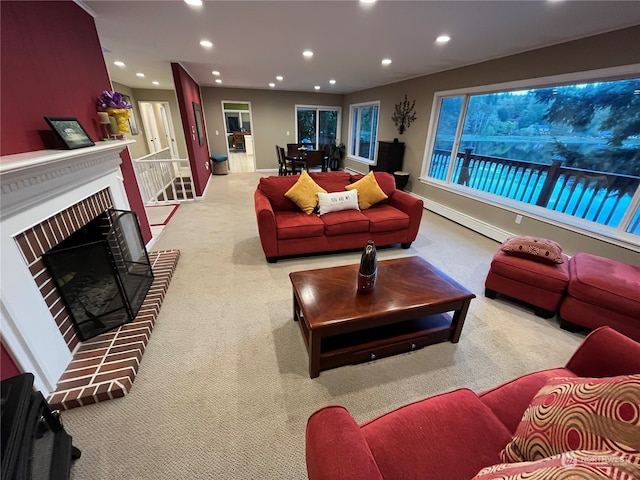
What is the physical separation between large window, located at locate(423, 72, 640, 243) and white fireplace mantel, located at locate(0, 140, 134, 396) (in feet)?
15.1

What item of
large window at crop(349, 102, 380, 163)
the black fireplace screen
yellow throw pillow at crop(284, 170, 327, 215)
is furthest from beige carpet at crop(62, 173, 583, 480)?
large window at crop(349, 102, 380, 163)

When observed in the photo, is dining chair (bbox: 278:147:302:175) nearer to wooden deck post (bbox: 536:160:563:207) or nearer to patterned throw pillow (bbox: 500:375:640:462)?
wooden deck post (bbox: 536:160:563:207)

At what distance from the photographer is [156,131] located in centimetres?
791

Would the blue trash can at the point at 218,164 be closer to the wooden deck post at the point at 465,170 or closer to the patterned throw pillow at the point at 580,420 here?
the wooden deck post at the point at 465,170

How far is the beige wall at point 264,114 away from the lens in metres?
7.42

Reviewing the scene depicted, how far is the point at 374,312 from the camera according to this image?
5.07 ft

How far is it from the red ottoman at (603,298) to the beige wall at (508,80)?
2.82 feet

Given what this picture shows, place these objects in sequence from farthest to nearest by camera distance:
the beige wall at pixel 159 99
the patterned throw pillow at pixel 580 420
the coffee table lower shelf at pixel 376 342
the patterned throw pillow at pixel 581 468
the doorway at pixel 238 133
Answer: the doorway at pixel 238 133
the beige wall at pixel 159 99
the coffee table lower shelf at pixel 376 342
the patterned throw pillow at pixel 580 420
the patterned throw pillow at pixel 581 468

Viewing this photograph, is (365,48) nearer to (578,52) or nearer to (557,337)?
(578,52)

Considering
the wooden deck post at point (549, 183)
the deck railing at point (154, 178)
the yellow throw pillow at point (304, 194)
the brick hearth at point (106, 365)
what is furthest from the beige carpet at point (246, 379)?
the deck railing at point (154, 178)

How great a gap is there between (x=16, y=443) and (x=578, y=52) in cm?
485

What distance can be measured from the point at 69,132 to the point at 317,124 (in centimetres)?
776

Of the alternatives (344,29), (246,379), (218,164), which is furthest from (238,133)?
(246,379)

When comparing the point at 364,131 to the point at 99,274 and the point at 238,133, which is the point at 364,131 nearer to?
the point at 99,274
